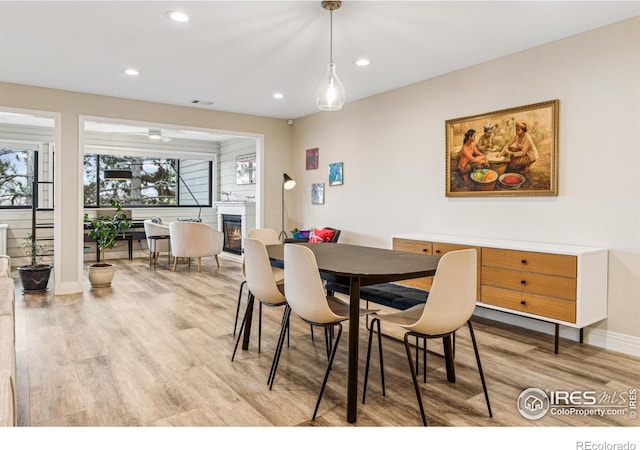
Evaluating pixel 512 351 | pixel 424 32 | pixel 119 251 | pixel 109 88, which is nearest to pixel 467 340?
pixel 512 351

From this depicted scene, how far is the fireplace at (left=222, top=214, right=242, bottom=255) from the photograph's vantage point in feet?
26.6

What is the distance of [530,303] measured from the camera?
11.2 ft

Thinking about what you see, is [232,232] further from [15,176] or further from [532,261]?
[532,261]

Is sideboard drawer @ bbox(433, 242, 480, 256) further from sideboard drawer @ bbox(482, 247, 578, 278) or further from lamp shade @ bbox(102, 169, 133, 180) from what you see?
lamp shade @ bbox(102, 169, 133, 180)

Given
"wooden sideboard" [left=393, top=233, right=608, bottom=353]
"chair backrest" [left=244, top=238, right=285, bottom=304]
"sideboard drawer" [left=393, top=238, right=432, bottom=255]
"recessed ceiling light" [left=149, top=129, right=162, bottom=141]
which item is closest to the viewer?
"chair backrest" [left=244, top=238, right=285, bottom=304]

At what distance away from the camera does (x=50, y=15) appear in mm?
3199

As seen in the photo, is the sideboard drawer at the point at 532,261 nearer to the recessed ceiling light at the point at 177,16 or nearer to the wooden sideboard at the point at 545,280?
the wooden sideboard at the point at 545,280

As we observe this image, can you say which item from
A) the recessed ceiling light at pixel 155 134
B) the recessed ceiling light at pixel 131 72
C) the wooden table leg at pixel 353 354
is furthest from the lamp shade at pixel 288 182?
the wooden table leg at pixel 353 354

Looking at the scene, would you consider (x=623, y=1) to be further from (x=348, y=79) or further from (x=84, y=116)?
(x=84, y=116)

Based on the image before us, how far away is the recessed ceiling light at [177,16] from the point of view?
3154 mm

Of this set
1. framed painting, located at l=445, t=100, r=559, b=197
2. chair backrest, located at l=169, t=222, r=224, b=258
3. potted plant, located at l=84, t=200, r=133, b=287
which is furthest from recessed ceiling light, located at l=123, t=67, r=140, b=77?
framed painting, located at l=445, t=100, r=559, b=197

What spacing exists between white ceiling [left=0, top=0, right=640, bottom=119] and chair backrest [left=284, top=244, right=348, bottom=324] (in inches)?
70.8

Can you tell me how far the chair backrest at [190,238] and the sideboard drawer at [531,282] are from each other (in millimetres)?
4510

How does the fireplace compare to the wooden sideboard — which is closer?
the wooden sideboard
